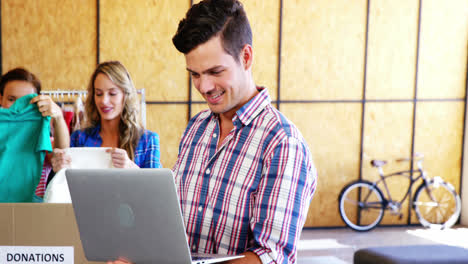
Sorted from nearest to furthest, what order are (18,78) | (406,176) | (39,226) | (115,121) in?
(39,226), (115,121), (18,78), (406,176)

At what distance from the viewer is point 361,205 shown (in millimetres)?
5395

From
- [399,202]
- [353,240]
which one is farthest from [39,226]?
[399,202]

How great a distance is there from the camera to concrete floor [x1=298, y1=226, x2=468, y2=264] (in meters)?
4.32

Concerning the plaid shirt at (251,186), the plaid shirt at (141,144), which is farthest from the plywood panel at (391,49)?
the plaid shirt at (251,186)

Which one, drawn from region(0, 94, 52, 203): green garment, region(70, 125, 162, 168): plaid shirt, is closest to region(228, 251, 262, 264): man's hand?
region(70, 125, 162, 168): plaid shirt

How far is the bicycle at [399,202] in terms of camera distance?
17.7ft

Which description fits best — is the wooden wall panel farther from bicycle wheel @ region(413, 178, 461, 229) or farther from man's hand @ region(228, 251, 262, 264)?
man's hand @ region(228, 251, 262, 264)

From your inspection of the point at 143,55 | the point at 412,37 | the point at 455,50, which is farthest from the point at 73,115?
the point at 455,50

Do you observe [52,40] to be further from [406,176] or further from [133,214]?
[406,176]

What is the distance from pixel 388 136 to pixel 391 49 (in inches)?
42.6

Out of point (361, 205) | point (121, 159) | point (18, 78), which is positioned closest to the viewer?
point (121, 159)

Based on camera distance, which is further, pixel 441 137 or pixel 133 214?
pixel 441 137

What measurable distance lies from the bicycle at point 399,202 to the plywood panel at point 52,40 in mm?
3423

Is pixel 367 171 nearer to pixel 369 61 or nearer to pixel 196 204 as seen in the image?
pixel 369 61
